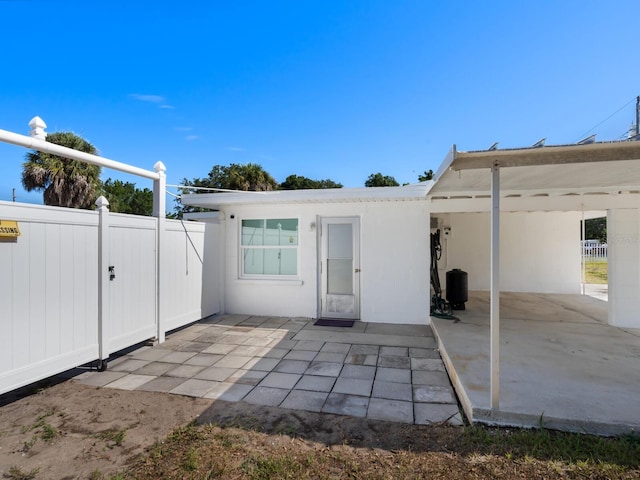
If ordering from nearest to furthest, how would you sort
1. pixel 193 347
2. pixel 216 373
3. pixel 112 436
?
pixel 112 436, pixel 216 373, pixel 193 347

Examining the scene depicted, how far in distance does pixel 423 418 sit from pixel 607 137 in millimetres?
2763

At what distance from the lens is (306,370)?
159 inches

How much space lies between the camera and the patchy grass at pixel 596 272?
11.8 metres

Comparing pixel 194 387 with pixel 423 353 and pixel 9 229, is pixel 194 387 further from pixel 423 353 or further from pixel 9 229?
pixel 423 353

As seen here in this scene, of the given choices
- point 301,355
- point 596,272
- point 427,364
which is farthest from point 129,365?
point 596,272

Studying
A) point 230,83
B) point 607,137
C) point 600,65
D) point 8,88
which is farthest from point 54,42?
point 600,65

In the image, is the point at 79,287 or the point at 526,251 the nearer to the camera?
the point at 79,287

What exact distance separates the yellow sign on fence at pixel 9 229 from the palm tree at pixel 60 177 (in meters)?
10.6

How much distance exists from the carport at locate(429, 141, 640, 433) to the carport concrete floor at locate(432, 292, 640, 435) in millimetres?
17

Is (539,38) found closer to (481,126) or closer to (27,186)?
(481,126)

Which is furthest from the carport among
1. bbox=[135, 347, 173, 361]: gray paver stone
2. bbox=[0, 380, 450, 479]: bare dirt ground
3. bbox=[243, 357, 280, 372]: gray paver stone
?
bbox=[135, 347, 173, 361]: gray paver stone

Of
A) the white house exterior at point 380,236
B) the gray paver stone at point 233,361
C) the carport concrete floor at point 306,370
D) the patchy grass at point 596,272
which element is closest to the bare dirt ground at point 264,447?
the carport concrete floor at point 306,370

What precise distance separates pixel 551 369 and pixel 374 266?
3314 millimetres

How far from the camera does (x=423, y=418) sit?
2867mm
